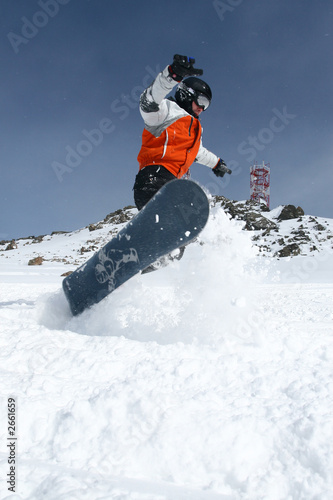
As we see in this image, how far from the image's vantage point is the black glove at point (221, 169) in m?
3.50

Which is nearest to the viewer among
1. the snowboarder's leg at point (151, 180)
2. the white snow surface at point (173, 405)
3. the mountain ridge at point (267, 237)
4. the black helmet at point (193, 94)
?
the white snow surface at point (173, 405)

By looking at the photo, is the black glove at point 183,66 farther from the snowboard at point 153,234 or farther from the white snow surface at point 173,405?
the white snow surface at point 173,405

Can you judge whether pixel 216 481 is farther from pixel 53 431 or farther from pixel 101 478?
pixel 53 431

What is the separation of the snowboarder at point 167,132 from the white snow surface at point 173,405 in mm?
1036

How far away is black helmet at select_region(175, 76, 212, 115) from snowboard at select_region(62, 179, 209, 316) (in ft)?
3.36

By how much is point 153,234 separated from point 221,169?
5.57 feet

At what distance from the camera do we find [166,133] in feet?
8.27

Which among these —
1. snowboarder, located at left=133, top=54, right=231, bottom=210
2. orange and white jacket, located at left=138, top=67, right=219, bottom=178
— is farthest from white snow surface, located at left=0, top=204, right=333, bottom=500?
orange and white jacket, located at left=138, top=67, right=219, bottom=178

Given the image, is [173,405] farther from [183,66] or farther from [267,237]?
[267,237]

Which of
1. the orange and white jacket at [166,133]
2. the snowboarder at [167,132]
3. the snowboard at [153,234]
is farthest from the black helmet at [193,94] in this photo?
the snowboard at [153,234]

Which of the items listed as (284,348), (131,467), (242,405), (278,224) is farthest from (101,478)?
(278,224)

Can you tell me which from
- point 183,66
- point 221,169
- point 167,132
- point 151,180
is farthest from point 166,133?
point 221,169

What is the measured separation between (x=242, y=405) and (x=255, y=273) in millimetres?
1369

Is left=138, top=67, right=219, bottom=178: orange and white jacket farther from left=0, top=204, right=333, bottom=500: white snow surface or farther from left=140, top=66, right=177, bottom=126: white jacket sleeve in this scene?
left=0, top=204, right=333, bottom=500: white snow surface
